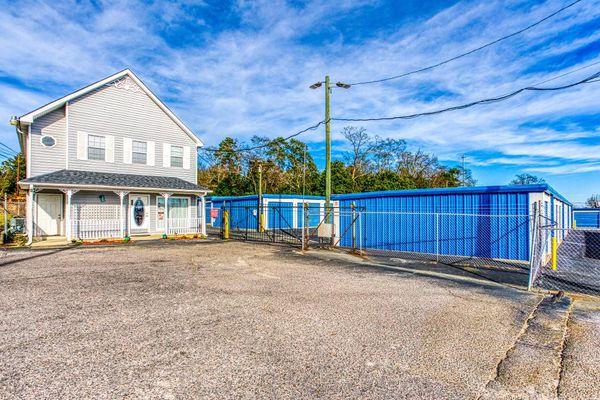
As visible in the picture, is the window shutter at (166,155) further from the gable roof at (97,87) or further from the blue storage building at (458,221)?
the blue storage building at (458,221)

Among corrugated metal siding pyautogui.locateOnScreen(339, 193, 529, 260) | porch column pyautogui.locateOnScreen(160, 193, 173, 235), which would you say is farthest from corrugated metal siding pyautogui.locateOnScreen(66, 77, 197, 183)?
corrugated metal siding pyautogui.locateOnScreen(339, 193, 529, 260)

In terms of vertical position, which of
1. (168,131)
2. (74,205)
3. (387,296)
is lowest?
(387,296)

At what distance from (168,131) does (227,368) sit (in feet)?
61.0

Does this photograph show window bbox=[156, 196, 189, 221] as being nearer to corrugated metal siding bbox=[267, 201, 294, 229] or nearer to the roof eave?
the roof eave

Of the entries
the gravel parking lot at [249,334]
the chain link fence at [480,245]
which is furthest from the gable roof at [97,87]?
the chain link fence at [480,245]

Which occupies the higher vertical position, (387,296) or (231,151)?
(231,151)

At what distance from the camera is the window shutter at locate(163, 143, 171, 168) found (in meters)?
20.2

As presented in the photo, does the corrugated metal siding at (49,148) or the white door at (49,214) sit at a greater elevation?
the corrugated metal siding at (49,148)

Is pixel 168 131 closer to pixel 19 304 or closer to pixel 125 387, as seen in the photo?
pixel 19 304

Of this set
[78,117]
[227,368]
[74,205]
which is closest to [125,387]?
[227,368]

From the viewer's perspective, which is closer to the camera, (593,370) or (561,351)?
(593,370)

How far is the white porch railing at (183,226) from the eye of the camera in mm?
19359

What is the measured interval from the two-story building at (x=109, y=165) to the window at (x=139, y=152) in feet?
0.17

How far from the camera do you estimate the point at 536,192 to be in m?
12.0
